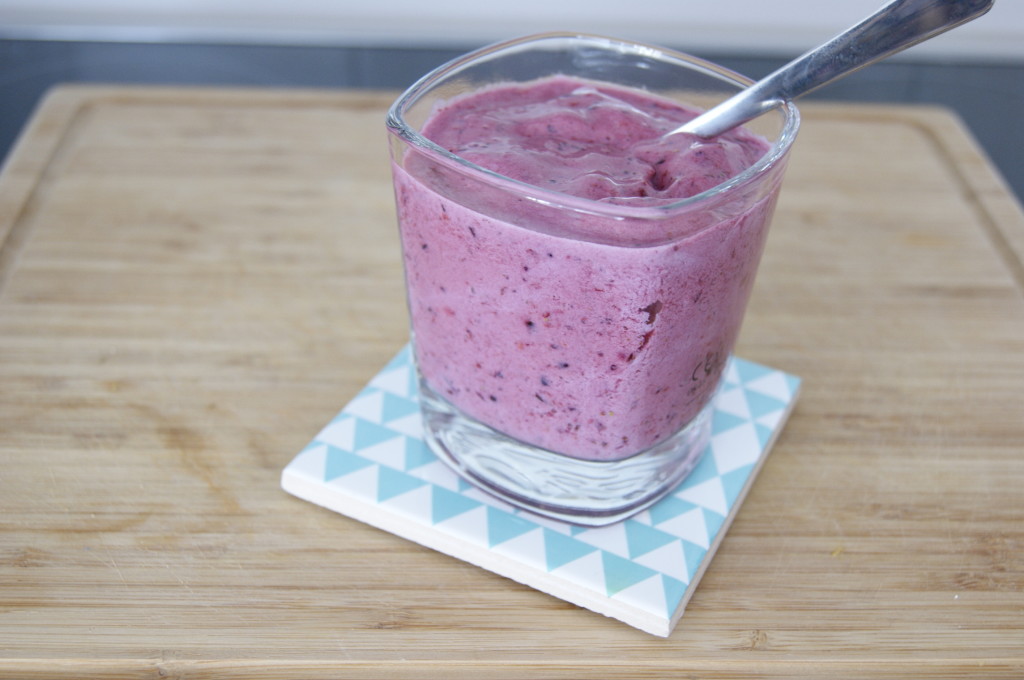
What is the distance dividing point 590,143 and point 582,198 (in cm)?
13

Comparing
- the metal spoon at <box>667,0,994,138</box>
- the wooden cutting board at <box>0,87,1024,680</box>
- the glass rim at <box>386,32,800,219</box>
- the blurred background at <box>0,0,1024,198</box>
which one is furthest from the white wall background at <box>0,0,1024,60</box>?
the metal spoon at <box>667,0,994,138</box>

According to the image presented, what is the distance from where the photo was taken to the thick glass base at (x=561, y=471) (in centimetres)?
77

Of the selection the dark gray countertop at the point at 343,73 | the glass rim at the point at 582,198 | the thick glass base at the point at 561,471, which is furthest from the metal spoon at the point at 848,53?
the dark gray countertop at the point at 343,73

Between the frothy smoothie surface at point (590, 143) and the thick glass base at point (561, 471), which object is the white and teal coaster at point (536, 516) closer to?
the thick glass base at point (561, 471)

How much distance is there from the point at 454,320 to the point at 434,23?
144cm

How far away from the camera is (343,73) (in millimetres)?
1944

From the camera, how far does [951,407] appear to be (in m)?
0.97

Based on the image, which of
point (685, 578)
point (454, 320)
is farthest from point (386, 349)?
point (685, 578)

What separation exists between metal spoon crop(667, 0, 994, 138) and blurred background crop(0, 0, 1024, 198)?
4.14 ft

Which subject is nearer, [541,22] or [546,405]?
[546,405]

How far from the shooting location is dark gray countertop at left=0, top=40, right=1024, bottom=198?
73.3 inches

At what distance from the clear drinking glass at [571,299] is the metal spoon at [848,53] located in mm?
24

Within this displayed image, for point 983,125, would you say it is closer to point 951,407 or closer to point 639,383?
point 951,407

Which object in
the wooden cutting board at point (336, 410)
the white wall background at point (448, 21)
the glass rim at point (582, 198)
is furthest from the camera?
the white wall background at point (448, 21)
